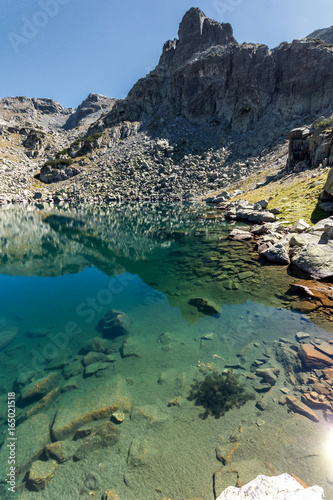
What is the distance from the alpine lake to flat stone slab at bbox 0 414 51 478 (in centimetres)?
3

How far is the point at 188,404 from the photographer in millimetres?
7344

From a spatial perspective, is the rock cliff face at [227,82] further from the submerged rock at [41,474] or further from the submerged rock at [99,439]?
the submerged rock at [41,474]

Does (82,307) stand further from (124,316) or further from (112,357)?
(112,357)

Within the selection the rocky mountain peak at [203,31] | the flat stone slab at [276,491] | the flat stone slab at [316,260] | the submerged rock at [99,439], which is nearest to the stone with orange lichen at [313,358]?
the flat stone slab at [276,491]

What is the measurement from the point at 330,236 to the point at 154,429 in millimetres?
17292

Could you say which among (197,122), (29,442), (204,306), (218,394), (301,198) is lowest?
(29,442)

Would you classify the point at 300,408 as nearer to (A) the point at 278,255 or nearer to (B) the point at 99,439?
(B) the point at 99,439

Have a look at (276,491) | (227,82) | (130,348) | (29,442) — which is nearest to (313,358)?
(276,491)

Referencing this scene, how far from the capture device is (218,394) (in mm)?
7520

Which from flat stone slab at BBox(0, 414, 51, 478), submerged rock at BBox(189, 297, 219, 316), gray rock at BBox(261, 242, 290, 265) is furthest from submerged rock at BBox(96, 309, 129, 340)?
gray rock at BBox(261, 242, 290, 265)

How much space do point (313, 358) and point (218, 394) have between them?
158 inches

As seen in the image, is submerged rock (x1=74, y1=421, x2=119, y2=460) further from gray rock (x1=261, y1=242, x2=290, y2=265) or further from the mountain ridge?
the mountain ridge

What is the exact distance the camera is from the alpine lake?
5512 millimetres

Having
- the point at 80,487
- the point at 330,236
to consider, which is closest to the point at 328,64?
the point at 330,236
